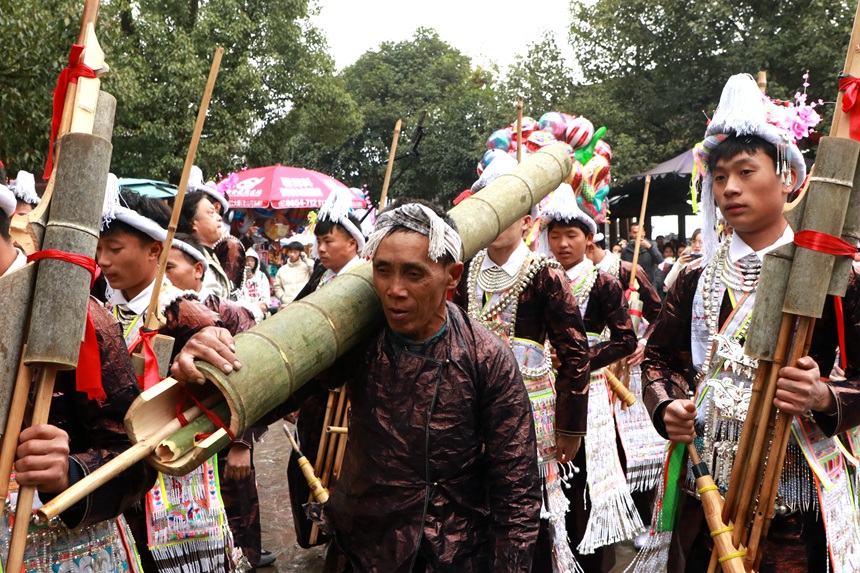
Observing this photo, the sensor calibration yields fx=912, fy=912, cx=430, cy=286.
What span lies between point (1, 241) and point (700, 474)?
7.45 ft

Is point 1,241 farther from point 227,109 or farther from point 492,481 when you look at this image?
point 227,109

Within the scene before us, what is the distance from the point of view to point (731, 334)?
3287 millimetres

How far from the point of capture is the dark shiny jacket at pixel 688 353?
2.93 m

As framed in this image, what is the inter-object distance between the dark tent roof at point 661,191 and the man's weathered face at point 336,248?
47.4 ft

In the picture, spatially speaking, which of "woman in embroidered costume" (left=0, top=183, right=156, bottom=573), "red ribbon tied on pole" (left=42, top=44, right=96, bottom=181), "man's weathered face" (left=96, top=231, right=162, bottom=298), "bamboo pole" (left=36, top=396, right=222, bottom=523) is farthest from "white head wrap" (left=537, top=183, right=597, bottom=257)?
"red ribbon tied on pole" (left=42, top=44, right=96, bottom=181)

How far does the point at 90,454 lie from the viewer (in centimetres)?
241

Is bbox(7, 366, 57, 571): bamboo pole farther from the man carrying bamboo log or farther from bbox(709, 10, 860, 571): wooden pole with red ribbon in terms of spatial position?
bbox(709, 10, 860, 571): wooden pole with red ribbon

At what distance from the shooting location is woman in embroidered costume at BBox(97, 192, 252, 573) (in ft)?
12.0

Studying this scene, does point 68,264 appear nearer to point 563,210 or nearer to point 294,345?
point 294,345

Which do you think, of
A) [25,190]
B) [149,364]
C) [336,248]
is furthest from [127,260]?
[25,190]

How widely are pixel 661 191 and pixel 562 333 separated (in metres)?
19.6

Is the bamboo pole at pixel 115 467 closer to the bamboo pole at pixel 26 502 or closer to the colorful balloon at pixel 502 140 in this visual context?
the bamboo pole at pixel 26 502

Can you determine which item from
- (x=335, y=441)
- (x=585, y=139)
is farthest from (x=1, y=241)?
(x=585, y=139)

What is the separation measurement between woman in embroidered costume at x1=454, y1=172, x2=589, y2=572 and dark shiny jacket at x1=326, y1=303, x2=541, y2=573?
190cm
